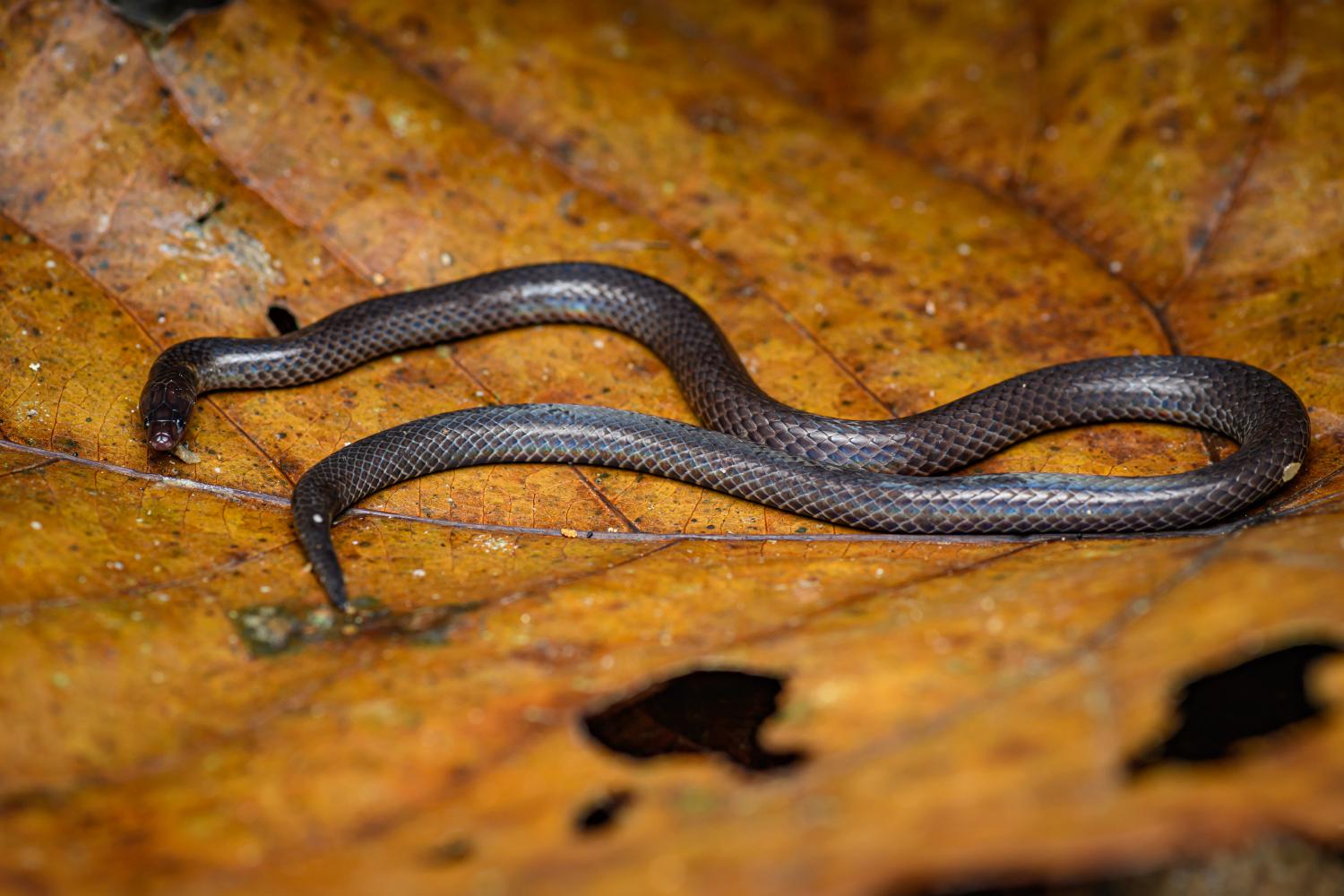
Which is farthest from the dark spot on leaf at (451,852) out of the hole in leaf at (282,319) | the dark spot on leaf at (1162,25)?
the dark spot on leaf at (1162,25)

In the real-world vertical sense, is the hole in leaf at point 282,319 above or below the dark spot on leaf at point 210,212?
below

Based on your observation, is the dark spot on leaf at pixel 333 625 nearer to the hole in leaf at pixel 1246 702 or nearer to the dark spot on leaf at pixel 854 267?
the hole in leaf at pixel 1246 702

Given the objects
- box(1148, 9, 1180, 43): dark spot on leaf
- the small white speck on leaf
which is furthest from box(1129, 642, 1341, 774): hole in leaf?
the small white speck on leaf

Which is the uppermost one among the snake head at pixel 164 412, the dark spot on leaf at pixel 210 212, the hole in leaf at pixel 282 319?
the dark spot on leaf at pixel 210 212

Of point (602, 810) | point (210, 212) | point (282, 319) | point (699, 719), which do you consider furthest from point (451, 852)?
point (210, 212)

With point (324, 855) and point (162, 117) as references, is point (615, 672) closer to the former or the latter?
→ point (324, 855)

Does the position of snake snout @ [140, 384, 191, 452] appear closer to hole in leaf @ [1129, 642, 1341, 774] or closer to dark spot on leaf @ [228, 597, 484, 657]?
dark spot on leaf @ [228, 597, 484, 657]
